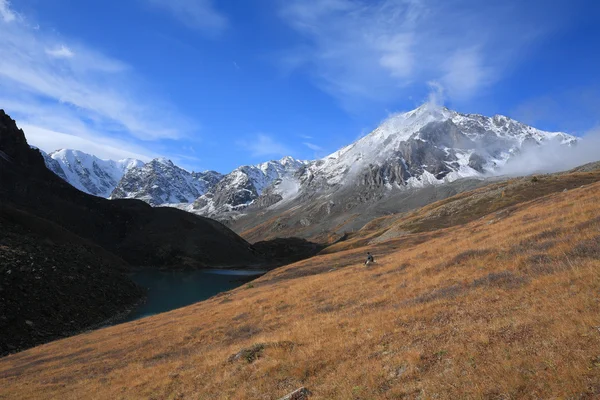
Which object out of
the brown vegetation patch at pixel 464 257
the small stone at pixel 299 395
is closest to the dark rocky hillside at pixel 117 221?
the brown vegetation patch at pixel 464 257

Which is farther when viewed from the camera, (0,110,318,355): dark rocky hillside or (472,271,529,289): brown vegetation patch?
(0,110,318,355): dark rocky hillside

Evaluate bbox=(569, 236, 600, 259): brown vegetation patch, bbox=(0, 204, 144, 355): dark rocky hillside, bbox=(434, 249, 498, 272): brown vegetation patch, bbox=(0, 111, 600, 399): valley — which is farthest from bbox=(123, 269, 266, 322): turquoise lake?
bbox=(569, 236, 600, 259): brown vegetation patch

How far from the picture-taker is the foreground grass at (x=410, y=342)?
8523 millimetres

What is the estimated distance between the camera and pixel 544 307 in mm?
11219

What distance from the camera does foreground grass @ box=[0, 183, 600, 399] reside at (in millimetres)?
8523

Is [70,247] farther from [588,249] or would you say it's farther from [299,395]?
[588,249]

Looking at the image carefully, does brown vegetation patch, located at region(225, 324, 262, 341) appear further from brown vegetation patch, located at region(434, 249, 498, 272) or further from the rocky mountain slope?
the rocky mountain slope

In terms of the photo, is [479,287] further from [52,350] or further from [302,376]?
[52,350]

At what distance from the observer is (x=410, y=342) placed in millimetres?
12031

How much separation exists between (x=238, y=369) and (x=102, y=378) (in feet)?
36.8

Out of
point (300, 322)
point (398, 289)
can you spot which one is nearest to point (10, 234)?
point (300, 322)

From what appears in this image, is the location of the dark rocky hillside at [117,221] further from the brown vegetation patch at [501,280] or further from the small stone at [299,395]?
the small stone at [299,395]

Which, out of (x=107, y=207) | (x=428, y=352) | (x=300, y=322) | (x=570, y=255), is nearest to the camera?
(x=428, y=352)

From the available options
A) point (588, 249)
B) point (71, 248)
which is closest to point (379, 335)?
point (588, 249)
